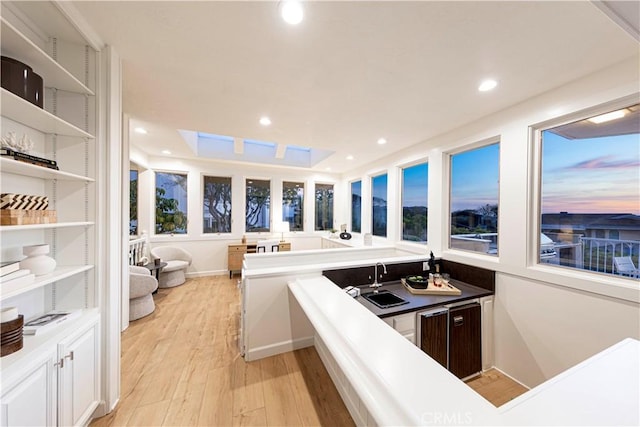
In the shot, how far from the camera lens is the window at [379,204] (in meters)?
4.72

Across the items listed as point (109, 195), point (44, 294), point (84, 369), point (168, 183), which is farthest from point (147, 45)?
point (168, 183)

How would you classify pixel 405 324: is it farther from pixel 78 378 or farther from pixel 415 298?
pixel 78 378

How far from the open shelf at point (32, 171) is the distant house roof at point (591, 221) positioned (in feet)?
12.6

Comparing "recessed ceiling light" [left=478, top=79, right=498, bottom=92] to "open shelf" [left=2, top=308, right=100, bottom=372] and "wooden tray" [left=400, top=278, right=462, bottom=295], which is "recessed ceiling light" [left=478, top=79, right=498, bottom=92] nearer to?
"wooden tray" [left=400, top=278, right=462, bottom=295]

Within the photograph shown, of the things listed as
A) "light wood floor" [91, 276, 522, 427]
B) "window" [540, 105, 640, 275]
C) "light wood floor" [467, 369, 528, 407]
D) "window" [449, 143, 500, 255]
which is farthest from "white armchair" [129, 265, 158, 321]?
"window" [540, 105, 640, 275]

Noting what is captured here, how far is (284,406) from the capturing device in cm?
172

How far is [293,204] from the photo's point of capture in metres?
6.25

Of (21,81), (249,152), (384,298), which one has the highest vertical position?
(249,152)

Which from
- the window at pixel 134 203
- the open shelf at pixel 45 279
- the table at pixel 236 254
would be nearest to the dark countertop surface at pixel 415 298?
the open shelf at pixel 45 279

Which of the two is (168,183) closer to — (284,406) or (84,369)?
(84,369)

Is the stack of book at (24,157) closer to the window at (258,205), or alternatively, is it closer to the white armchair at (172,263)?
the white armchair at (172,263)

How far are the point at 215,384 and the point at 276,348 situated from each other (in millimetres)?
594

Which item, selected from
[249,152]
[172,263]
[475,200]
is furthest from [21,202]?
[249,152]

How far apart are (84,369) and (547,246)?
3.87 m
